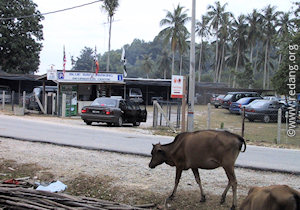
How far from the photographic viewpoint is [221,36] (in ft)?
213

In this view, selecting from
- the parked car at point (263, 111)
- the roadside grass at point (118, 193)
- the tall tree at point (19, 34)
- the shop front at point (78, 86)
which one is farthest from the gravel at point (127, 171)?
the tall tree at point (19, 34)

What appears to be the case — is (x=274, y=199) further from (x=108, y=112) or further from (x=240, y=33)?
(x=240, y=33)

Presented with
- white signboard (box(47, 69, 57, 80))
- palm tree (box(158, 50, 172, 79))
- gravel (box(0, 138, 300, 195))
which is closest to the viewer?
gravel (box(0, 138, 300, 195))

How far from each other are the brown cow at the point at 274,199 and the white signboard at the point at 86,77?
73.6 ft

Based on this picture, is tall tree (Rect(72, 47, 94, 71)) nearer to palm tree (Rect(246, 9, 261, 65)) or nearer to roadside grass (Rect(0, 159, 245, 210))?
palm tree (Rect(246, 9, 261, 65))

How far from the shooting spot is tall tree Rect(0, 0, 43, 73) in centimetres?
3841

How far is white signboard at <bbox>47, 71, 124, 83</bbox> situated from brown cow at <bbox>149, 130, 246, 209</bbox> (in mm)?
20003

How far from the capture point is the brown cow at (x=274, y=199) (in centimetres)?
346

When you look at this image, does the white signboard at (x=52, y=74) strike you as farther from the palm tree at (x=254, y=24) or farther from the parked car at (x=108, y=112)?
the palm tree at (x=254, y=24)

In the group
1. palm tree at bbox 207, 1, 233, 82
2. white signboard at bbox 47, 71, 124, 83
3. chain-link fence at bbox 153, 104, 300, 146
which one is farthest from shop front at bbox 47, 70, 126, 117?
palm tree at bbox 207, 1, 233, 82

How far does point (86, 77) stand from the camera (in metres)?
26.0

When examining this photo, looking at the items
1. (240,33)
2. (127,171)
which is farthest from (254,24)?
(127,171)

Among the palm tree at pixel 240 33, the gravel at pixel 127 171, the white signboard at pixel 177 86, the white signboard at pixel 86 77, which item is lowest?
the gravel at pixel 127 171

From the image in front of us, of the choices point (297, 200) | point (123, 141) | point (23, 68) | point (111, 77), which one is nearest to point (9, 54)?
point (23, 68)
